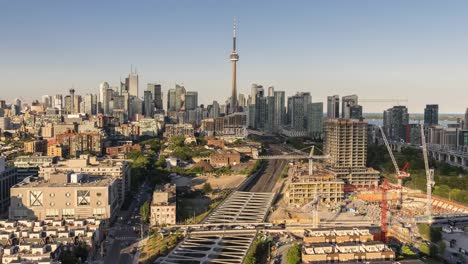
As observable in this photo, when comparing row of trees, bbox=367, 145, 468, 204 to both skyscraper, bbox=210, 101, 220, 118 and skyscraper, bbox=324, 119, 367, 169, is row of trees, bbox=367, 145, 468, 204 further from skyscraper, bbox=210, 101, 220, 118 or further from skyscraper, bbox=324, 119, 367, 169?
skyscraper, bbox=210, 101, 220, 118

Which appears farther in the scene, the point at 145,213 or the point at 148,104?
the point at 148,104

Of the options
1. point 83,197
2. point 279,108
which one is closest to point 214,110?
point 279,108

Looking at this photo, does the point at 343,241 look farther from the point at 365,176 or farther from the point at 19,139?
the point at 19,139

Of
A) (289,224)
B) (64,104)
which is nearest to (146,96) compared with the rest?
(64,104)

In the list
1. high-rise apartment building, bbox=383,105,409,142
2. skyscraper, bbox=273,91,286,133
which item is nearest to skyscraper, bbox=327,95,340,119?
high-rise apartment building, bbox=383,105,409,142

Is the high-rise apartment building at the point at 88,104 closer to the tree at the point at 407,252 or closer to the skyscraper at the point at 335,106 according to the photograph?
the skyscraper at the point at 335,106

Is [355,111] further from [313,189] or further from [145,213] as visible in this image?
[145,213]

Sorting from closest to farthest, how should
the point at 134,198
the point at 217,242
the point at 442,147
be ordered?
the point at 217,242 < the point at 134,198 < the point at 442,147
